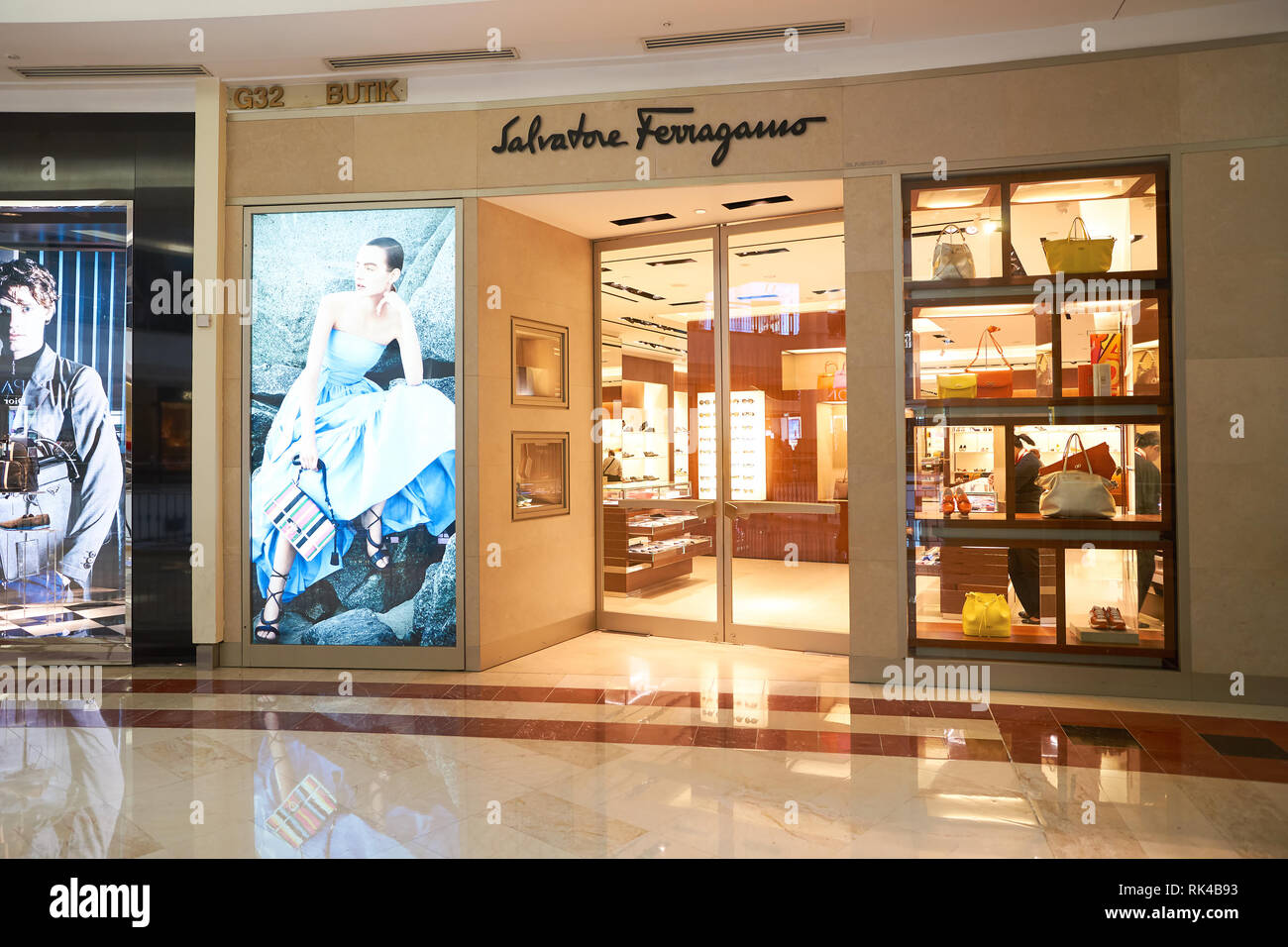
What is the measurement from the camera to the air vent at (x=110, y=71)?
5559 mm

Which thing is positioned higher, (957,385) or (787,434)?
(957,385)

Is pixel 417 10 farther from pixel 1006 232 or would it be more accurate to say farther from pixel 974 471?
pixel 974 471

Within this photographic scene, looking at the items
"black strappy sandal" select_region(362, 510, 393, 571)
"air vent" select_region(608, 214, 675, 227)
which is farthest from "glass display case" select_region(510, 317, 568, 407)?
"black strappy sandal" select_region(362, 510, 393, 571)

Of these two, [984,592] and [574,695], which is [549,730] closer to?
[574,695]

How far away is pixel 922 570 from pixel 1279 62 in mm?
3575

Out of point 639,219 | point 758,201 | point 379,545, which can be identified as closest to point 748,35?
point 758,201

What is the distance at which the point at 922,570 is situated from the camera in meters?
5.29

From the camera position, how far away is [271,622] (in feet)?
18.9

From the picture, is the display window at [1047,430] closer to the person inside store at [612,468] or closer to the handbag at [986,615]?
the handbag at [986,615]

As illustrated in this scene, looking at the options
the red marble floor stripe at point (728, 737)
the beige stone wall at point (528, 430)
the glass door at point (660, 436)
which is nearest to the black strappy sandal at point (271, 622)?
the beige stone wall at point (528, 430)

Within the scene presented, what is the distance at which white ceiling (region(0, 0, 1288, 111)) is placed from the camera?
16.0 ft

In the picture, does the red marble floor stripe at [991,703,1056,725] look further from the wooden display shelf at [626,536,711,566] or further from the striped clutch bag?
the striped clutch bag

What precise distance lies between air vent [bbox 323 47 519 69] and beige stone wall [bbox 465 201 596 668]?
3.08 feet

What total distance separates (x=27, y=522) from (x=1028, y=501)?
269 inches
